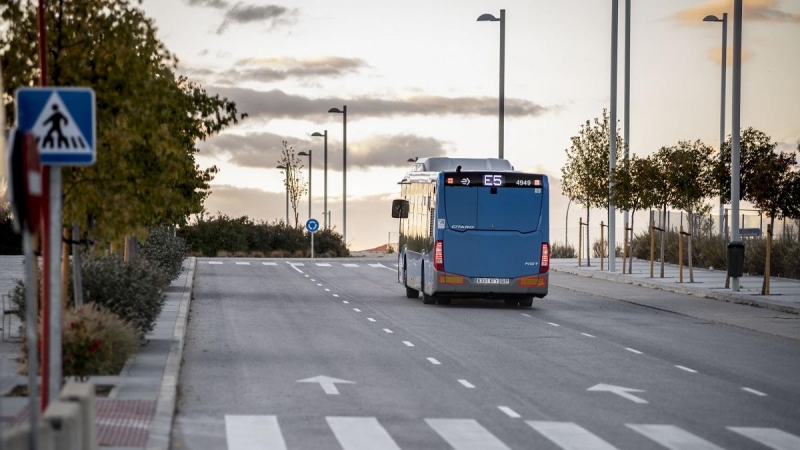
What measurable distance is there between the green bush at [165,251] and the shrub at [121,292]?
14.3 m

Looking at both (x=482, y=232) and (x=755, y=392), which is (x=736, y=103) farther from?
(x=755, y=392)

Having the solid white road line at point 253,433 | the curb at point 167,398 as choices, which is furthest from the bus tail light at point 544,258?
the solid white road line at point 253,433

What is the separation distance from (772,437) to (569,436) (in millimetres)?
1952

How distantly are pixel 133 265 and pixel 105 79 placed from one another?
5439 millimetres

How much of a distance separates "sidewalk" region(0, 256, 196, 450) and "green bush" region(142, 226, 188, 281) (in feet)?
41.3

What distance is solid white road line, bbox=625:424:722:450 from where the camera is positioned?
488 inches

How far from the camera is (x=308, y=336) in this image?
76.5 feet

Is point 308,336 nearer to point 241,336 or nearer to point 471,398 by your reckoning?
point 241,336

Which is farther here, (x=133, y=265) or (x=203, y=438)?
(x=133, y=265)

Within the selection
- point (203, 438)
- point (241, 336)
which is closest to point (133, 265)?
point (241, 336)

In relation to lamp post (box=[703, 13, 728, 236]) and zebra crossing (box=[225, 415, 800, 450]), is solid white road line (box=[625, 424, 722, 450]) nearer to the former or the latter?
zebra crossing (box=[225, 415, 800, 450])

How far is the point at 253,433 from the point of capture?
12703 mm

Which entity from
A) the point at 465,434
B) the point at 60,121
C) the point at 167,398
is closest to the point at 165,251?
the point at 167,398

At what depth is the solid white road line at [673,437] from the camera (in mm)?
12383
